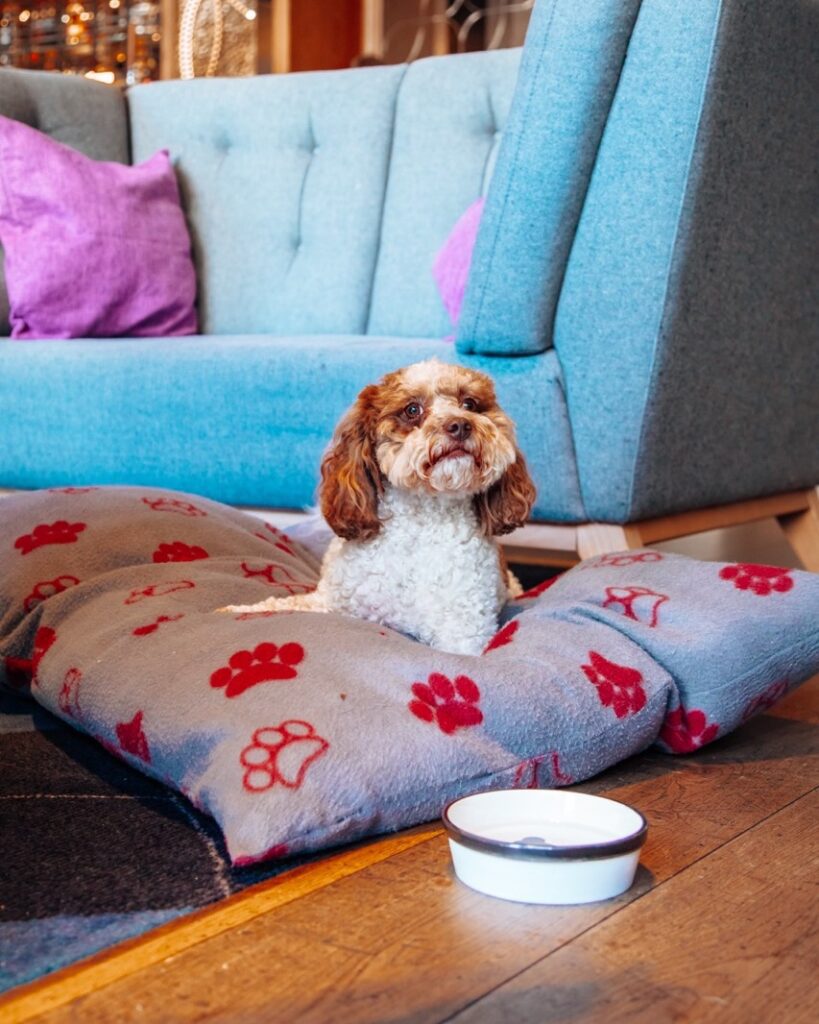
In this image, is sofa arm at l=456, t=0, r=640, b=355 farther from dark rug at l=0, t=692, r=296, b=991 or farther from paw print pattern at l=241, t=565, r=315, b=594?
dark rug at l=0, t=692, r=296, b=991

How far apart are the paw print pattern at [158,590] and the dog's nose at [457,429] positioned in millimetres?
401

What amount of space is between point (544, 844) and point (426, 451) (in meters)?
0.61

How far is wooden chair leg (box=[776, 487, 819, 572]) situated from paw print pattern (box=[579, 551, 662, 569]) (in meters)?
1.06

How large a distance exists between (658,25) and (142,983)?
158cm

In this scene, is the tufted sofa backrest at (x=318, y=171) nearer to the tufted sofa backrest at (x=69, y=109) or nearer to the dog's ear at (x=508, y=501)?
the tufted sofa backrest at (x=69, y=109)

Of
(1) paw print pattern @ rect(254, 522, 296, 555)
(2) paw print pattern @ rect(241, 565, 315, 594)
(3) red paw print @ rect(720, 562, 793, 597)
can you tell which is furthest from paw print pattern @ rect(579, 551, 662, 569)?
(1) paw print pattern @ rect(254, 522, 296, 555)

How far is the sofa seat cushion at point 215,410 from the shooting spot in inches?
84.4

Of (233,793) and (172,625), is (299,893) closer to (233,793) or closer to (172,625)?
(233,793)

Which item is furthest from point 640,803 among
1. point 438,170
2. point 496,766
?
point 438,170

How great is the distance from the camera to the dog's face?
5.04 feet

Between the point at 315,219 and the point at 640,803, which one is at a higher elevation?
the point at 315,219

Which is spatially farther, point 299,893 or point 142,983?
point 299,893

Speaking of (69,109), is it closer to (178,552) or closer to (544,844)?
(178,552)

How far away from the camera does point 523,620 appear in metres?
1.59
